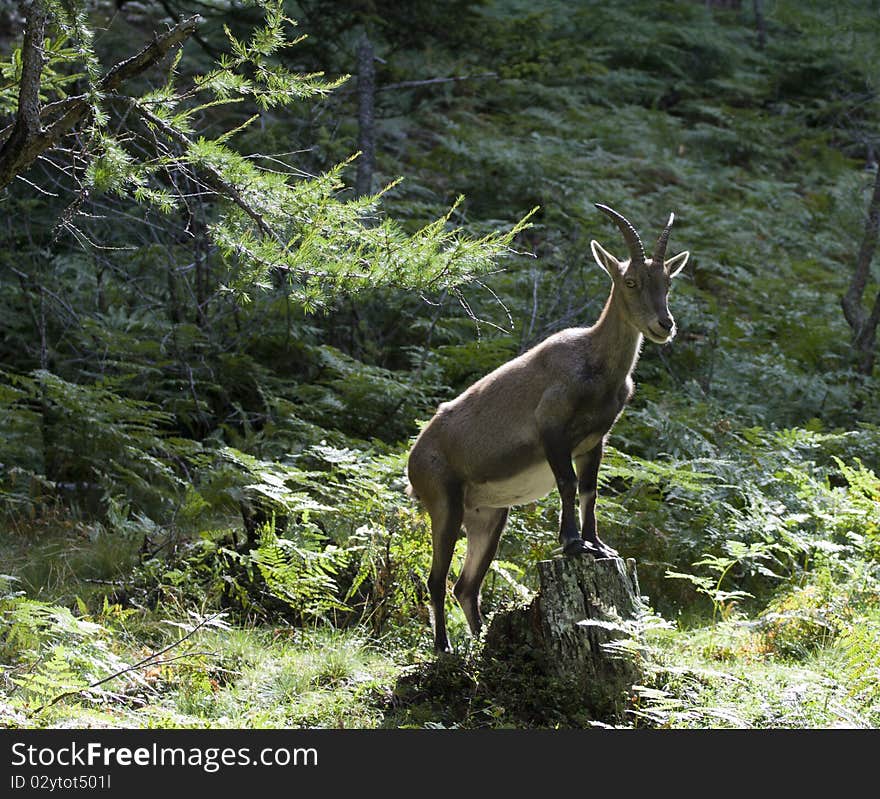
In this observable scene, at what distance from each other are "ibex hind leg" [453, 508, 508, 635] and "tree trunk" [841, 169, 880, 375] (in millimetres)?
7844

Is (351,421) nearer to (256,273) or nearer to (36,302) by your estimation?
(36,302)

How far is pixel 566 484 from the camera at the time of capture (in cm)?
588

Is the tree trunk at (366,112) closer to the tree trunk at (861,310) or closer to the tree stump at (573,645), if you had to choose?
the tree trunk at (861,310)

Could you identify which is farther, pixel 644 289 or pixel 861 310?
pixel 861 310

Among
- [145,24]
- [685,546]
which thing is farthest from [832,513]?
[145,24]

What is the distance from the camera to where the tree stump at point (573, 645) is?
19.1 ft

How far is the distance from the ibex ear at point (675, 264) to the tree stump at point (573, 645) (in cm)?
178

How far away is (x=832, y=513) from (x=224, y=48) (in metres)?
11.6

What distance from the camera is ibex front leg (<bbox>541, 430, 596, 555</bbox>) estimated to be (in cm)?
589

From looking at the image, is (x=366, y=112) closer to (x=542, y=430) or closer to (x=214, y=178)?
(x=214, y=178)

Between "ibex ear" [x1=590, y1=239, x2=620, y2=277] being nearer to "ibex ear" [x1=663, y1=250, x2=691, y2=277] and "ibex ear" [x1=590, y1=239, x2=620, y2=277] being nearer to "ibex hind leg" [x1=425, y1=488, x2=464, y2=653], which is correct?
"ibex ear" [x1=663, y1=250, x2=691, y2=277]

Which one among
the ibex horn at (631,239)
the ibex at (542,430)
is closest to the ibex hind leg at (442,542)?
the ibex at (542,430)

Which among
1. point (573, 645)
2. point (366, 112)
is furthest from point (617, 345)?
point (366, 112)

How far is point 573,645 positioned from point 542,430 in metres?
1.29
